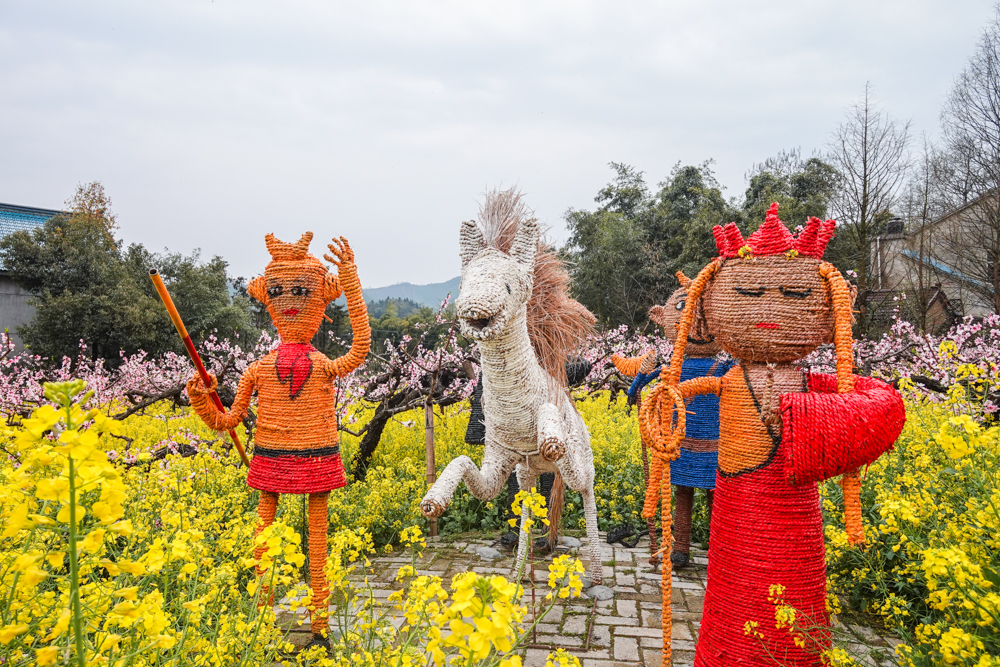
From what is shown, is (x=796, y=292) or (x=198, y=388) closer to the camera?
(x=796, y=292)

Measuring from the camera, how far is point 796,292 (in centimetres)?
230

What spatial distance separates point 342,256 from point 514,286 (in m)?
0.98

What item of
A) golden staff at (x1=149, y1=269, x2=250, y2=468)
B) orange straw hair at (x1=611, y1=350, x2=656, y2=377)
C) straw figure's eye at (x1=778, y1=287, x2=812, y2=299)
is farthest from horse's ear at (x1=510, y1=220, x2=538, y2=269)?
golden staff at (x1=149, y1=269, x2=250, y2=468)

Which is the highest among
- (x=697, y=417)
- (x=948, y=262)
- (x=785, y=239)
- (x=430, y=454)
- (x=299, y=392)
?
(x=948, y=262)

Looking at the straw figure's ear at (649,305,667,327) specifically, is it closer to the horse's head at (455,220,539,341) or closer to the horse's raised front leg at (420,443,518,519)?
the horse's head at (455,220,539,341)

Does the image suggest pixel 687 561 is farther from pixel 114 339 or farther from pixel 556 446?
pixel 114 339

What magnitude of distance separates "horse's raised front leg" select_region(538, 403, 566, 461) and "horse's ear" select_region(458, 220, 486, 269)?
0.94 m

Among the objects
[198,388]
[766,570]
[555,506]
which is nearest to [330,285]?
[198,388]

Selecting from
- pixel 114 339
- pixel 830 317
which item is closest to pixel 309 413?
pixel 830 317

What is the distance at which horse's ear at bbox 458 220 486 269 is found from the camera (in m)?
3.21

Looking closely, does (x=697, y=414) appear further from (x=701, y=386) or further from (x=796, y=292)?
(x=796, y=292)

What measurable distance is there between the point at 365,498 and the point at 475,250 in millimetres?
2501

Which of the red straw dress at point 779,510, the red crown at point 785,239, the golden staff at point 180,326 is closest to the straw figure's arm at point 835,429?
the red straw dress at point 779,510

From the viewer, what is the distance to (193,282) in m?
17.4
